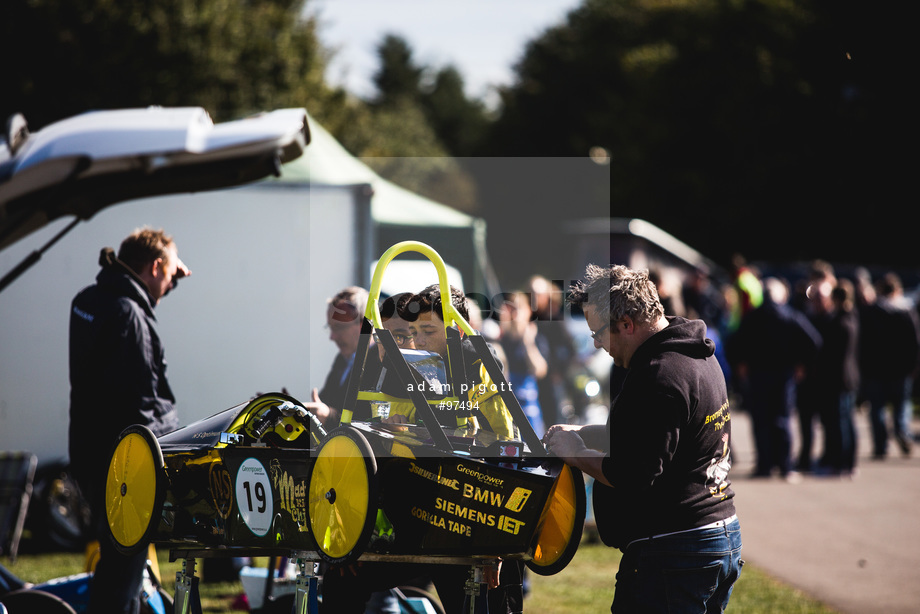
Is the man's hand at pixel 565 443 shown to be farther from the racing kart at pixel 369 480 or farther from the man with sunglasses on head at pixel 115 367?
the man with sunglasses on head at pixel 115 367

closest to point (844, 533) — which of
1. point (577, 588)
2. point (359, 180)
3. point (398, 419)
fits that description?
point (577, 588)

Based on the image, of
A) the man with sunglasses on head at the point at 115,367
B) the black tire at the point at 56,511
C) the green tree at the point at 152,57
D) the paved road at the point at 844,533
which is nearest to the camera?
the man with sunglasses on head at the point at 115,367

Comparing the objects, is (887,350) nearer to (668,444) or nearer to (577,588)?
(577,588)

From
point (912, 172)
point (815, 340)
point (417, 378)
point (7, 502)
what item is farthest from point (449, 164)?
point (417, 378)

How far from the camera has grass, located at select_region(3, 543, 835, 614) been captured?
20.1ft

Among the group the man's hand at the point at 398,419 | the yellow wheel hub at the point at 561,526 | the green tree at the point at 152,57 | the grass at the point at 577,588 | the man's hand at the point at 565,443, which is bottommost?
the grass at the point at 577,588

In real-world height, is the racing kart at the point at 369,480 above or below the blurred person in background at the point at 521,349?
below

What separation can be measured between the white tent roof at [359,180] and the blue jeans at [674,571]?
5.24 metres

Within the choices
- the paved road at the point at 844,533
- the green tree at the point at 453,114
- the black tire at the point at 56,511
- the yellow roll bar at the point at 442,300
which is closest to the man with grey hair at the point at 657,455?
the yellow roll bar at the point at 442,300

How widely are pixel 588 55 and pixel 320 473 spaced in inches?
1833

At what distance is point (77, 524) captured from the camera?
807 centimetres

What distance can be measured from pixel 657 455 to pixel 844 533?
576 centimetres

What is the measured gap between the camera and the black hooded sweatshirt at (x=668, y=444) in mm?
3277

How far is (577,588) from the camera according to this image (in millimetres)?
6719
